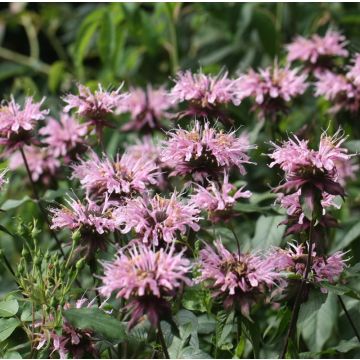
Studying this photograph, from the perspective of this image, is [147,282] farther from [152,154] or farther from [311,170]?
[152,154]

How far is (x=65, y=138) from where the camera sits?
1889 mm

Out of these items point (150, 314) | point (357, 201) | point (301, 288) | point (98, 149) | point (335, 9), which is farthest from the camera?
point (335, 9)

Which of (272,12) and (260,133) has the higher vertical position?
(272,12)

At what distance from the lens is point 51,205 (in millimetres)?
1660

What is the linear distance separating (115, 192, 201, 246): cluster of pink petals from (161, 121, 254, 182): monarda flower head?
0.36 ft

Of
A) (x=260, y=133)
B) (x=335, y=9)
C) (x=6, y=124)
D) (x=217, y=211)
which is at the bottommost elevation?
(x=217, y=211)

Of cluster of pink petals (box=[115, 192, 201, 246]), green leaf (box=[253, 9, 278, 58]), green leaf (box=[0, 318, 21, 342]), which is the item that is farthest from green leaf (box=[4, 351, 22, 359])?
green leaf (box=[253, 9, 278, 58])

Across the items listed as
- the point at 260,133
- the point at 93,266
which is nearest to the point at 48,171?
the point at 260,133

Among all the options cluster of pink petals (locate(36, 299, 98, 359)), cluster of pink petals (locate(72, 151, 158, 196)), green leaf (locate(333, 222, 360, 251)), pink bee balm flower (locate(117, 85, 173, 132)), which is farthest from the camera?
pink bee balm flower (locate(117, 85, 173, 132))

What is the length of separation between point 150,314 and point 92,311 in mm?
123

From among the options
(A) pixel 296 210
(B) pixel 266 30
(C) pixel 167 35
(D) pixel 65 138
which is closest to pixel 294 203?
(A) pixel 296 210

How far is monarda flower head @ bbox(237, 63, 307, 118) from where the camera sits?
1905mm

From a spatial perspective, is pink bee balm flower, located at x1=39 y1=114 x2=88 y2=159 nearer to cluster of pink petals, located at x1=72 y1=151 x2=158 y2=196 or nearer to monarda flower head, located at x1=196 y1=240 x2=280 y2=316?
cluster of pink petals, located at x1=72 y1=151 x2=158 y2=196

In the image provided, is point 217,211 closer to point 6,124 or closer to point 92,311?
point 92,311
